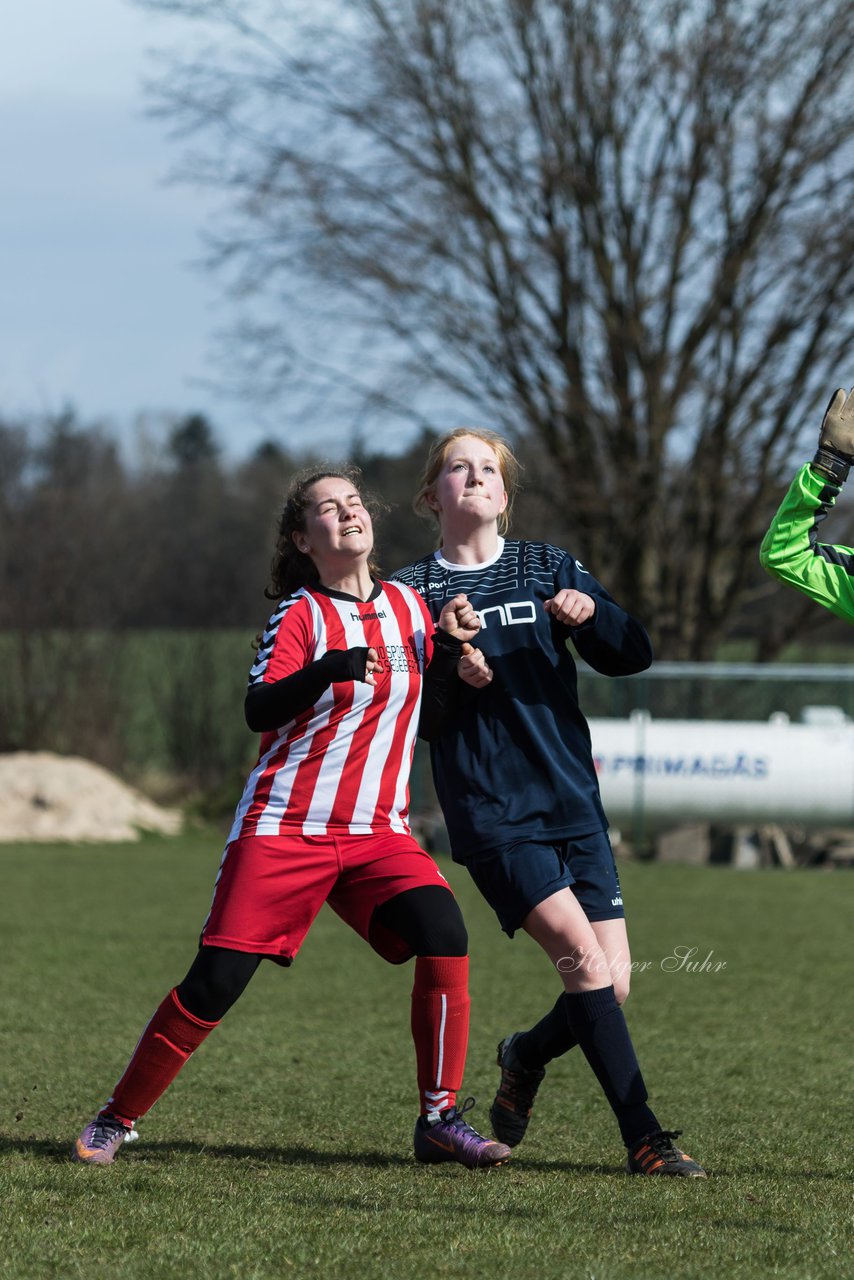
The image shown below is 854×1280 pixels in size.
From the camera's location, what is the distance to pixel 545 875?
13.5 ft

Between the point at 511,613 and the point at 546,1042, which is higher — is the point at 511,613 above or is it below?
above

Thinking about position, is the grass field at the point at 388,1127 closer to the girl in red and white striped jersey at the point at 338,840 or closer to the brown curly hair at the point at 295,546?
the girl in red and white striped jersey at the point at 338,840

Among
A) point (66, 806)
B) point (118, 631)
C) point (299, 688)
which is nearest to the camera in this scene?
point (299, 688)

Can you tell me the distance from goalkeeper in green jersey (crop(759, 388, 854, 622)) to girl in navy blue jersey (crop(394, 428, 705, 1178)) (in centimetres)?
44

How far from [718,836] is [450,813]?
12.3 metres

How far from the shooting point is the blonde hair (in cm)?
451

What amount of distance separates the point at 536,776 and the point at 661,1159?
3.39ft

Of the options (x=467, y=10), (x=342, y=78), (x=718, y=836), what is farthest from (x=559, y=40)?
(x=718, y=836)

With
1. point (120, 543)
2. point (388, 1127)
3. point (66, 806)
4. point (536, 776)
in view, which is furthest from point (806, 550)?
point (120, 543)

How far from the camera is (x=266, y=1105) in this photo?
201 inches

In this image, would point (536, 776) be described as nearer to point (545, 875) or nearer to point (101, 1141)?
point (545, 875)

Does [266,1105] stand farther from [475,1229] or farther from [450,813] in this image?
[475,1229]

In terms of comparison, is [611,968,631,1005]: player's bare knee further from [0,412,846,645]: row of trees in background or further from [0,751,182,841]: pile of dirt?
[0,751,182,841]: pile of dirt

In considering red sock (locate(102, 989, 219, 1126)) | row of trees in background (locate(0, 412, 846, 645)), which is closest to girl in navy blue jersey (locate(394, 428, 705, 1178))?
red sock (locate(102, 989, 219, 1126))
